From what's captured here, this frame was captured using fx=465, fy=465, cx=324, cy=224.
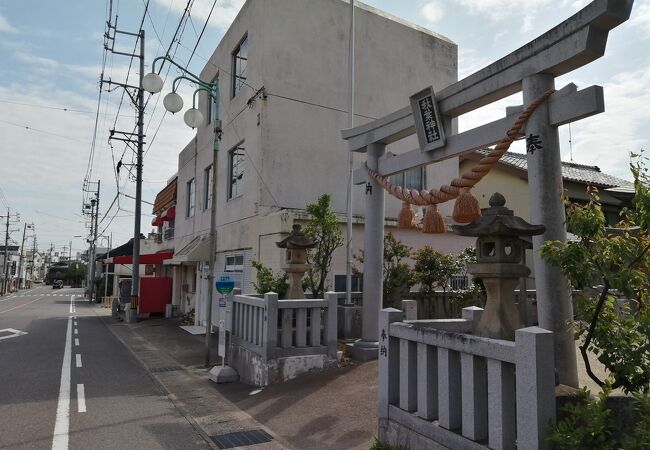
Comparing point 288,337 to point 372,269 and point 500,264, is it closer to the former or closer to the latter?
point 372,269

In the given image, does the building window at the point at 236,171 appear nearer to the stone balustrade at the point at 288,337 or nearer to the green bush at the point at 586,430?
the stone balustrade at the point at 288,337

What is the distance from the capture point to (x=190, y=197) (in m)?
22.2

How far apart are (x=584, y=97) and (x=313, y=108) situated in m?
10.00

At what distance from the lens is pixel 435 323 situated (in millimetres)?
5359

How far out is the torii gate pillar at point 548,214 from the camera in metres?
5.09

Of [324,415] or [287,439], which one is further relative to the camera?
[324,415]

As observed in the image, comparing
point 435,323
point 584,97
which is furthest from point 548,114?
point 435,323

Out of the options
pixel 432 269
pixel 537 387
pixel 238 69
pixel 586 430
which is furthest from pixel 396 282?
pixel 238 69

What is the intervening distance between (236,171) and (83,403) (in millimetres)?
9615

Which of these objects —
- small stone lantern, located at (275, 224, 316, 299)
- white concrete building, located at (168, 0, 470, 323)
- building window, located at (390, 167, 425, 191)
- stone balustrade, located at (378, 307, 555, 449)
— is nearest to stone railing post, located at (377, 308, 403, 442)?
stone balustrade, located at (378, 307, 555, 449)

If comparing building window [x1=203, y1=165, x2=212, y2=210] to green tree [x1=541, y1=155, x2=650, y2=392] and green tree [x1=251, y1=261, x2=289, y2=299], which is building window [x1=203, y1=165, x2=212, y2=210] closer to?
green tree [x1=251, y1=261, x2=289, y2=299]

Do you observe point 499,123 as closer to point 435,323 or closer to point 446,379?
point 435,323

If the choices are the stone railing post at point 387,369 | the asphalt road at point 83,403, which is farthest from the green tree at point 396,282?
the stone railing post at point 387,369

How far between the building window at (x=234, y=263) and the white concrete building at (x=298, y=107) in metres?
0.04
